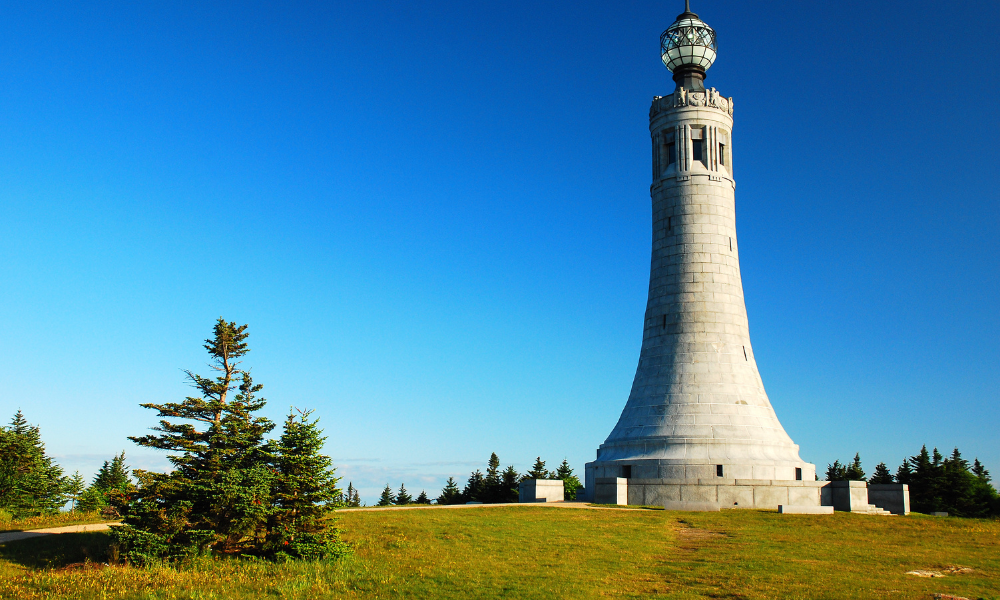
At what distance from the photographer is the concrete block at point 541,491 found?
37188mm

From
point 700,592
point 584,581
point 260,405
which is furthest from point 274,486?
point 700,592

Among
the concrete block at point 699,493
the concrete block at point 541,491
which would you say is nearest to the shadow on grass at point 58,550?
the concrete block at point 541,491

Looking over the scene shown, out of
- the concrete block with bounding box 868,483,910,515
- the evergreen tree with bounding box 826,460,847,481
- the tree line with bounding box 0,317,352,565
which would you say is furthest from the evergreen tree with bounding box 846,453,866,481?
the tree line with bounding box 0,317,352,565

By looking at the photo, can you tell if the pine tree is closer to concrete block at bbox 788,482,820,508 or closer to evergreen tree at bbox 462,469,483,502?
concrete block at bbox 788,482,820,508

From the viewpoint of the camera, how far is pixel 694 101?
42.1m

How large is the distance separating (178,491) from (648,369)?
2784cm

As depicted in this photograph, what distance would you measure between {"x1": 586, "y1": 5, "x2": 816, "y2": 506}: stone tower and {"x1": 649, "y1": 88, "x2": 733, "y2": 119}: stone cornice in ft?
0.20

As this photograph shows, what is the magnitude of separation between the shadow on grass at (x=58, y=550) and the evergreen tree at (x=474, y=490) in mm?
35069

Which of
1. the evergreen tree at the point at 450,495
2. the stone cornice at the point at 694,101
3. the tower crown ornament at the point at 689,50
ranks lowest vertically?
the evergreen tree at the point at 450,495

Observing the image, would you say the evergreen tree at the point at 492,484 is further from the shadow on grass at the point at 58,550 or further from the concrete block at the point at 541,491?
the shadow on grass at the point at 58,550

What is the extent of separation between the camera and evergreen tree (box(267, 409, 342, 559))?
16812 mm

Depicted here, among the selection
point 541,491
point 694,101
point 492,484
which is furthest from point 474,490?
point 694,101

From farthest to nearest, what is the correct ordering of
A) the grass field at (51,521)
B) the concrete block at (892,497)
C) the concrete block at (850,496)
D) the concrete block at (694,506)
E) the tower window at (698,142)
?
Answer: the tower window at (698,142), the concrete block at (892,497), the concrete block at (850,496), the concrete block at (694,506), the grass field at (51,521)

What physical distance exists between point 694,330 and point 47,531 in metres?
29.7
